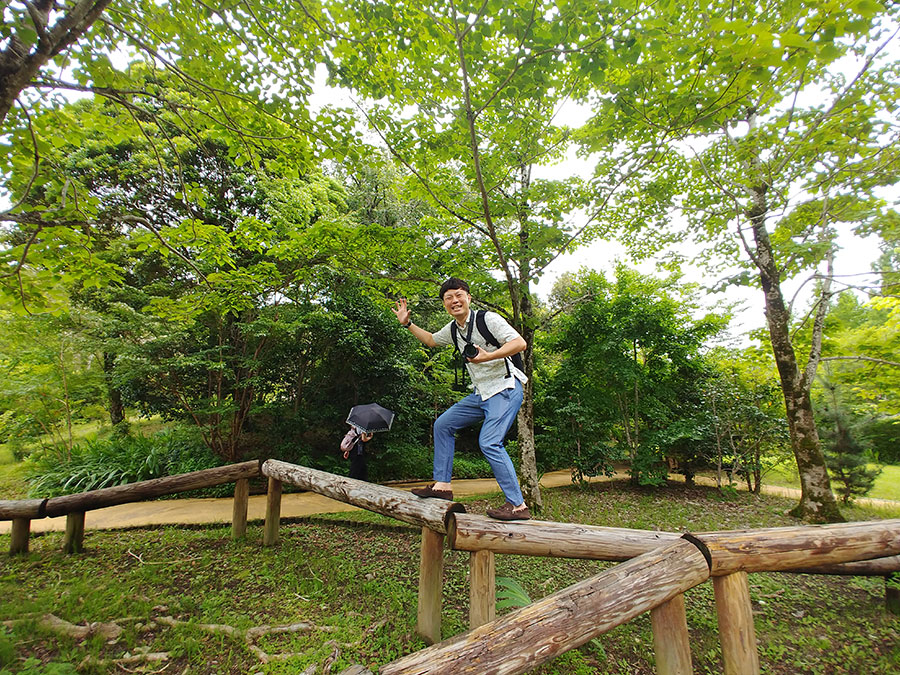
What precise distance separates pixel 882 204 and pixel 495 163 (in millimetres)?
5165

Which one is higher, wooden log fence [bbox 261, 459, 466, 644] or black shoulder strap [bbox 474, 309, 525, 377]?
black shoulder strap [bbox 474, 309, 525, 377]

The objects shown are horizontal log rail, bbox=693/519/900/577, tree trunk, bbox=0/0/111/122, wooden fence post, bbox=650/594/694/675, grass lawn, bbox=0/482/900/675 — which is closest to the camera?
tree trunk, bbox=0/0/111/122

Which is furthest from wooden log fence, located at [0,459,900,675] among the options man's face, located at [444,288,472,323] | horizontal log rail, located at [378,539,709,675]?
man's face, located at [444,288,472,323]

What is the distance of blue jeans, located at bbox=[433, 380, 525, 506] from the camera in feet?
8.41

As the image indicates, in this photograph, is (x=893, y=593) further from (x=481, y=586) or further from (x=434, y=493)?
(x=434, y=493)

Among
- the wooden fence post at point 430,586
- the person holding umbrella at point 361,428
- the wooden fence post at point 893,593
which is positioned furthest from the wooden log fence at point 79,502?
the wooden fence post at point 893,593

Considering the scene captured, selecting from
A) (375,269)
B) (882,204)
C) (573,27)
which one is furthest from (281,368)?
(882,204)

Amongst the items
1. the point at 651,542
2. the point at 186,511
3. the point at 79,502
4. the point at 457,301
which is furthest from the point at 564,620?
the point at 186,511

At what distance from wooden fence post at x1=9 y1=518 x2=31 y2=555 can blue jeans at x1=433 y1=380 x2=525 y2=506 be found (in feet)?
16.5

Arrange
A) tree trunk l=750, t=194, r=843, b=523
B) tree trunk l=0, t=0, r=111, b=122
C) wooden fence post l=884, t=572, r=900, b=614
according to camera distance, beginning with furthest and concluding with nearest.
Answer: tree trunk l=750, t=194, r=843, b=523 < wooden fence post l=884, t=572, r=900, b=614 < tree trunk l=0, t=0, r=111, b=122

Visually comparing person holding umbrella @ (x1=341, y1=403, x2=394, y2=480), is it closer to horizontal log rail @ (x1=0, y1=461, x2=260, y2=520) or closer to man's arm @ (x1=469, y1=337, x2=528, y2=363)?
horizontal log rail @ (x1=0, y1=461, x2=260, y2=520)

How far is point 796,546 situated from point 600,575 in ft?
4.98

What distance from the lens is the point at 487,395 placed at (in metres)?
2.67

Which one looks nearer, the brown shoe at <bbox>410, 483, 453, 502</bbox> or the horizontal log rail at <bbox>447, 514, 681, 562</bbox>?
the horizontal log rail at <bbox>447, 514, 681, 562</bbox>
